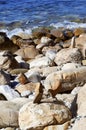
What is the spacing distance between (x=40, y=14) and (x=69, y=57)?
386 inches

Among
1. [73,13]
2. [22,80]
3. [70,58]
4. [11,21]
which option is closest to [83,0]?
[73,13]

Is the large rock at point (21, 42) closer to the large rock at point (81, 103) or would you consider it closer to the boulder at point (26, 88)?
the boulder at point (26, 88)

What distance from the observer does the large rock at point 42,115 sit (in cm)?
543

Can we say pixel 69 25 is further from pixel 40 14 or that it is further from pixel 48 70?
pixel 48 70

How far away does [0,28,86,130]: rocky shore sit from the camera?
17.9 ft

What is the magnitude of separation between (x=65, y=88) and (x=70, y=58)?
2.34 m

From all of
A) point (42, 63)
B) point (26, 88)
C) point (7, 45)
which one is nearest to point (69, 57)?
point (42, 63)

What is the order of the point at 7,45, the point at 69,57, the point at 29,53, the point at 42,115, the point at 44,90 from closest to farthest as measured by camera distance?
the point at 42,115, the point at 44,90, the point at 69,57, the point at 29,53, the point at 7,45

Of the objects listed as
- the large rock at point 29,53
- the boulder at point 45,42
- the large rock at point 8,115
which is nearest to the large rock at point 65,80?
the large rock at point 8,115

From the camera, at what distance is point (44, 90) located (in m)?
7.10

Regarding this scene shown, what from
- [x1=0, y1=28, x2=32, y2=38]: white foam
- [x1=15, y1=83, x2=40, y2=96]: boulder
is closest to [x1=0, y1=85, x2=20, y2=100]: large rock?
[x1=15, y1=83, x2=40, y2=96]: boulder

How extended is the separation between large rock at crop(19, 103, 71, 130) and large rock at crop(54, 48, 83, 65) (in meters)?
4.03

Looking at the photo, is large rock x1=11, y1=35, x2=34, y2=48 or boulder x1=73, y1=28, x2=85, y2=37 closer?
large rock x1=11, y1=35, x2=34, y2=48

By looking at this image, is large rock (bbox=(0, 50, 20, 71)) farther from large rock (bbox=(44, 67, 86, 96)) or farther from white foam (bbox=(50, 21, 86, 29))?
white foam (bbox=(50, 21, 86, 29))
